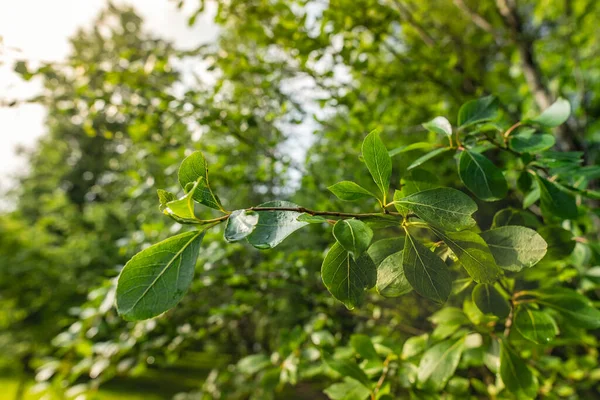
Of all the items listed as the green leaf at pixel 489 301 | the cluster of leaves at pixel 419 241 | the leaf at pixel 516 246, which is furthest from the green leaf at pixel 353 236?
the green leaf at pixel 489 301

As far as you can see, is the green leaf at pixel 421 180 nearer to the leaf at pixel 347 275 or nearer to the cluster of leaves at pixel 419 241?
the cluster of leaves at pixel 419 241

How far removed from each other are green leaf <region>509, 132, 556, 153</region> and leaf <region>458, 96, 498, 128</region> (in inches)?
2.9

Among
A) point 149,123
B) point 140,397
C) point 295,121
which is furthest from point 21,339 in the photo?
point 295,121

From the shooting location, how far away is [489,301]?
701 mm

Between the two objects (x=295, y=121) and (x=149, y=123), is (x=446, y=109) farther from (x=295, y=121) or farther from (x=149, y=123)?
(x=149, y=123)

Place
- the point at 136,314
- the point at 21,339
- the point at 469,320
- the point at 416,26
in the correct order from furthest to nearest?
the point at 21,339
the point at 416,26
the point at 469,320
the point at 136,314

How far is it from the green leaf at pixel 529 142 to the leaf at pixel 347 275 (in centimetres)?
50

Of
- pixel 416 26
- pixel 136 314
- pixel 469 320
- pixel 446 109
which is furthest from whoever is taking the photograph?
pixel 446 109

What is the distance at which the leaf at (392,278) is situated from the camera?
1.70 feet

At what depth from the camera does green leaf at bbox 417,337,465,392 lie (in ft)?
2.73

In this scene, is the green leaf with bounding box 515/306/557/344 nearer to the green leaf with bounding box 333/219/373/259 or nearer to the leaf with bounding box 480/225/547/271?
the leaf with bounding box 480/225/547/271

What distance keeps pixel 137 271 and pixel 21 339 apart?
8.69m

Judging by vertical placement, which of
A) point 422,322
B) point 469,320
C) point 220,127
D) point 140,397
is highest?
point 220,127

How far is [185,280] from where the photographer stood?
1.43 feet
